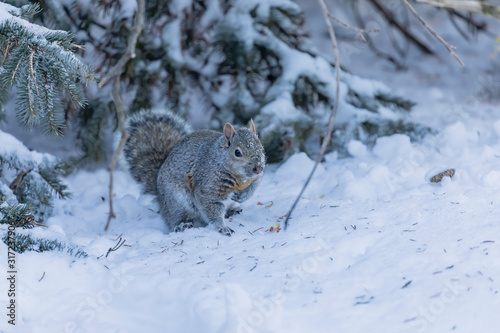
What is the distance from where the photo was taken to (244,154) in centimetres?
287

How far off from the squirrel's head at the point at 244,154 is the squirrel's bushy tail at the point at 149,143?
2.08ft

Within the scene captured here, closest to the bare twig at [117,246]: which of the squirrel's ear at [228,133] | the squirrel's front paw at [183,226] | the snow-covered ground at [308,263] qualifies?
the snow-covered ground at [308,263]

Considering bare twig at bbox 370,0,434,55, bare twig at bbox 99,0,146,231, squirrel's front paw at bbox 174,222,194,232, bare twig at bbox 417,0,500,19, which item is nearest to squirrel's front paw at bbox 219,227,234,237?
squirrel's front paw at bbox 174,222,194,232

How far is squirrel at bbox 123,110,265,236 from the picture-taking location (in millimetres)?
2908

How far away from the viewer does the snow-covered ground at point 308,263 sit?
6.54ft

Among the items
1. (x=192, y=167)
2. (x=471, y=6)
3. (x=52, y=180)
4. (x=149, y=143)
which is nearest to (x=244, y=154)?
(x=192, y=167)

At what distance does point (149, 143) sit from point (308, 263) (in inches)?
59.2

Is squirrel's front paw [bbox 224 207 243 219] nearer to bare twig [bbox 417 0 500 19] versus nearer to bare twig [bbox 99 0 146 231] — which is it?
bare twig [bbox 99 0 146 231]

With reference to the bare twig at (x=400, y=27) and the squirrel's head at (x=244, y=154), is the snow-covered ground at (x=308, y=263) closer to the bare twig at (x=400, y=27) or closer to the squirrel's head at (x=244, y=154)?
the squirrel's head at (x=244, y=154)

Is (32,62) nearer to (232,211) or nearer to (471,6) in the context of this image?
(232,211)

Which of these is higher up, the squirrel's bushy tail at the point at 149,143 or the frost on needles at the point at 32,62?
the frost on needles at the point at 32,62

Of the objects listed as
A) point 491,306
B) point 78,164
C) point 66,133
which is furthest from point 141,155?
point 491,306

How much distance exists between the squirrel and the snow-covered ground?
0.14m

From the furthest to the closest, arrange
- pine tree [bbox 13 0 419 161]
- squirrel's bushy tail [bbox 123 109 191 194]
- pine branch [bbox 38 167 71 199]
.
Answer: pine tree [bbox 13 0 419 161] → squirrel's bushy tail [bbox 123 109 191 194] → pine branch [bbox 38 167 71 199]
